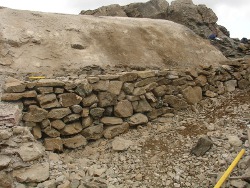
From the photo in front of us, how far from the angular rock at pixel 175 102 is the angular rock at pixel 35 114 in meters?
3.68

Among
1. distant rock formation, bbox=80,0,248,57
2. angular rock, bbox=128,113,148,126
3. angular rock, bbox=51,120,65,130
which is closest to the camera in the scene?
angular rock, bbox=51,120,65,130

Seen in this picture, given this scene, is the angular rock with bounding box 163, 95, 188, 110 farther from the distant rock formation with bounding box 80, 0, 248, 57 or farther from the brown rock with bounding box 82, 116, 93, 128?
the distant rock formation with bounding box 80, 0, 248, 57

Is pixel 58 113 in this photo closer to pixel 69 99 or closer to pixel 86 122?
pixel 69 99

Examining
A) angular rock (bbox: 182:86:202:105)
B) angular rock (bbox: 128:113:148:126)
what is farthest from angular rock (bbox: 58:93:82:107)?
angular rock (bbox: 182:86:202:105)

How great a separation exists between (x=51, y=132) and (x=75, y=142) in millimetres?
664

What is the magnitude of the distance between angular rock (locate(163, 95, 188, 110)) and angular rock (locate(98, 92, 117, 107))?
5.90 ft

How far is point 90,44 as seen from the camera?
8.89m

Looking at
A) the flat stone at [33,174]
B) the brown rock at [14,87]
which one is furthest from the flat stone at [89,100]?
the flat stone at [33,174]

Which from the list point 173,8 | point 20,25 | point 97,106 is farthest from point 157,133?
point 173,8

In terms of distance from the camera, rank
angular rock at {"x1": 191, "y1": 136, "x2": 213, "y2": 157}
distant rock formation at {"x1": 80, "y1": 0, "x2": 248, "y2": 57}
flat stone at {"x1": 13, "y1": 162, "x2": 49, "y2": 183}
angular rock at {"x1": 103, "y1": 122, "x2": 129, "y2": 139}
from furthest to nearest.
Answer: distant rock formation at {"x1": 80, "y1": 0, "x2": 248, "y2": 57} → angular rock at {"x1": 103, "y1": 122, "x2": 129, "y2": 139} → angular rock at {"x1": 191, "y1": 136, "x2": 213, "y2": 157} → flat stone at {"x1": 13, "y1": 162, "x2": 49, "y2": 183}

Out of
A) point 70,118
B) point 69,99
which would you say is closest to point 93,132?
point 70,118

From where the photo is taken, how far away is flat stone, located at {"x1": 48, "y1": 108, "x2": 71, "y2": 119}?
682cm

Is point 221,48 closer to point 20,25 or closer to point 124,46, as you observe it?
point 124,46

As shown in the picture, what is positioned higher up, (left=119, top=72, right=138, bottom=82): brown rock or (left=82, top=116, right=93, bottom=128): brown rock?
(left=119, top=72, right=138, bottom=82): brown rock
